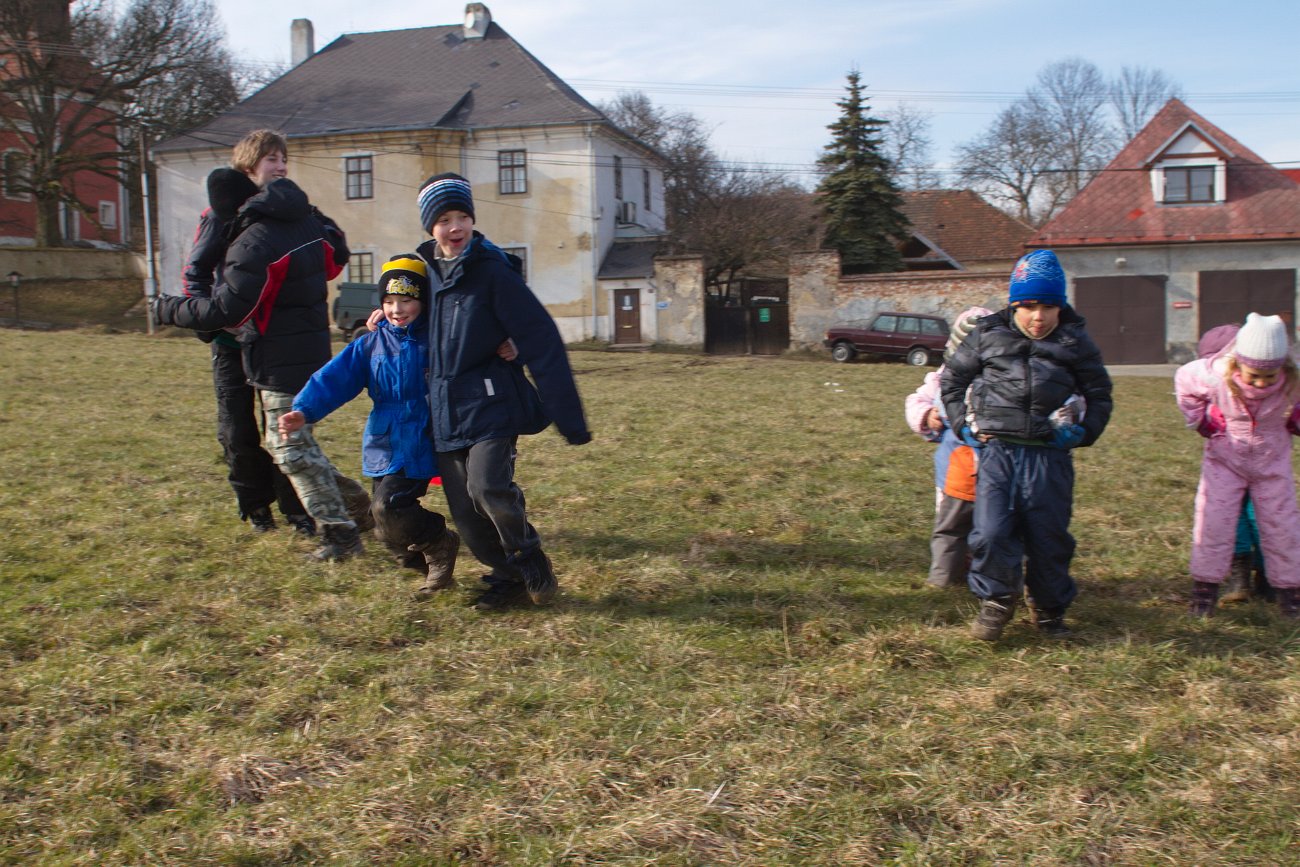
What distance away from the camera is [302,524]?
17.6 ft

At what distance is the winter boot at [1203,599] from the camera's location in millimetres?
4395

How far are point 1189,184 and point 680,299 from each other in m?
14.2

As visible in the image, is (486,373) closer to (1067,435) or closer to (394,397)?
(394,397)

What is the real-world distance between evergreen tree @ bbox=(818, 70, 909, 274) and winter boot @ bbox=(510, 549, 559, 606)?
2904cm

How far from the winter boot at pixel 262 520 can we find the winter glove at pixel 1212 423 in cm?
449

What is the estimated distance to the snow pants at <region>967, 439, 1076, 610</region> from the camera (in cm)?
388

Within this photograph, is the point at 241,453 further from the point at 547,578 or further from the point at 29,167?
the point at 29,167

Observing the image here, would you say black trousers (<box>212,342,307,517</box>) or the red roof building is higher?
the red roof building

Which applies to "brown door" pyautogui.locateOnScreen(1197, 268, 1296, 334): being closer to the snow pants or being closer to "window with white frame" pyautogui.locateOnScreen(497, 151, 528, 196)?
"window with white frame" pyautogui.locateOnScreen(497, 151, 528, 196)

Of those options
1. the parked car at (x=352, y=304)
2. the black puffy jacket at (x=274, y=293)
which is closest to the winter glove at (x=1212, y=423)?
the black puffy jacket at (x=274, y=293)

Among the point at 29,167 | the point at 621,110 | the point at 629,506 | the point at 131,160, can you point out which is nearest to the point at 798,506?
the point at 629,506


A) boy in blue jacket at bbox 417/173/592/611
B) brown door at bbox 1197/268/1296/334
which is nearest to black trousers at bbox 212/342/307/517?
boy in blue jacket at bbox 417/173/592/611

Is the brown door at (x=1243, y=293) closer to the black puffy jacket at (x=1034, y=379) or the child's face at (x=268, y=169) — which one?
the black puffy jacket at (x=1034, y=379)

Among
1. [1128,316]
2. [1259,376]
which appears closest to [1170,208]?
[1128,316]
